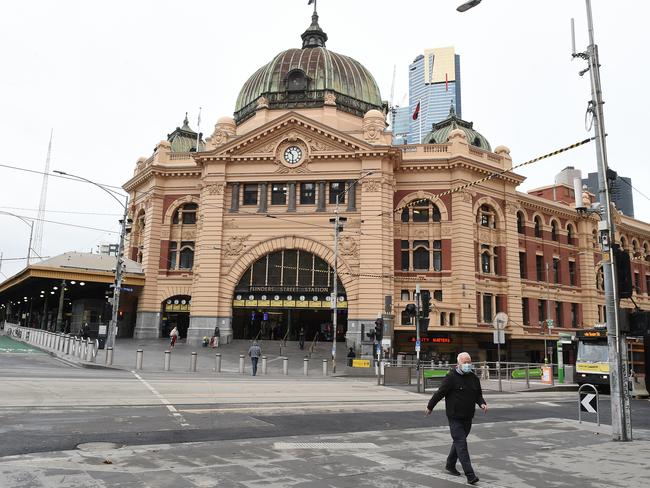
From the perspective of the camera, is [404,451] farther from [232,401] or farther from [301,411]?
[232,401]

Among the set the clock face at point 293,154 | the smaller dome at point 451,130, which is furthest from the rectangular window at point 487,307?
the clock face at point 293,154

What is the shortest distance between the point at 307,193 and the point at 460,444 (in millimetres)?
40353

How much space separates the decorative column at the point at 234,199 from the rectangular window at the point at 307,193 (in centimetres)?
562

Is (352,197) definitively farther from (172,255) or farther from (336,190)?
(172,255)

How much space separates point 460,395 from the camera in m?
8.41

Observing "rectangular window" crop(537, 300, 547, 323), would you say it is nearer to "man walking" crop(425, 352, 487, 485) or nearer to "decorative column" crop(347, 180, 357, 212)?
"decorative column" crop(347, 180, 357, 212)

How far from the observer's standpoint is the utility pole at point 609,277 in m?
11.9

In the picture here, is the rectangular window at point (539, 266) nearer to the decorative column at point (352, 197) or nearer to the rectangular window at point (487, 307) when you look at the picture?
the rectangular window at point (487, 307)

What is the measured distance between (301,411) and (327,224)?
31443 mm

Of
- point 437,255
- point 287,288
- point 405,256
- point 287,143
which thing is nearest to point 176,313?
point 287,288

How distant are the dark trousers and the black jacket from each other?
93 millimetres

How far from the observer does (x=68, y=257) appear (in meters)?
47.2

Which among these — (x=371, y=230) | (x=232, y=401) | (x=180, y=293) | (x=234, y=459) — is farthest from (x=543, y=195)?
(x=234, y=459)

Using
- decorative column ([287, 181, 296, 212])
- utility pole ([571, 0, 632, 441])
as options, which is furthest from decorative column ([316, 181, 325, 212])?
utility pole ([571, 0, 632, 441])
